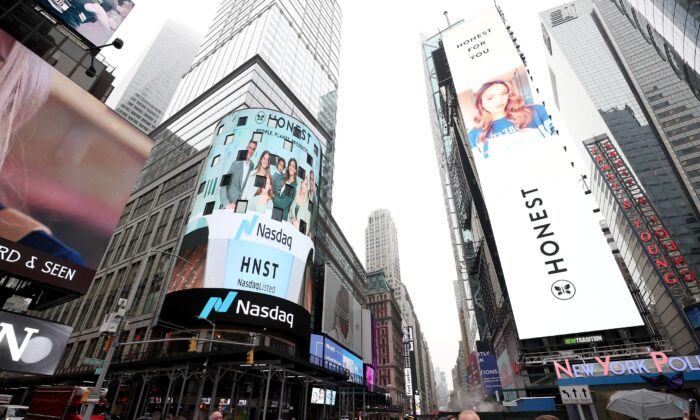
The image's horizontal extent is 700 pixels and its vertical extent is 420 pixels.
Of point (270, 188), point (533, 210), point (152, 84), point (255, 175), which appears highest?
point (152, 84)

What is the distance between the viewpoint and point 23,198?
1306cm

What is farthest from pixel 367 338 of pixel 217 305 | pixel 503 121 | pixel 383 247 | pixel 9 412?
pixel 383 247

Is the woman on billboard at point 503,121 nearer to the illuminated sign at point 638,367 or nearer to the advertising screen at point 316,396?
the illuminated sign at point 638,367

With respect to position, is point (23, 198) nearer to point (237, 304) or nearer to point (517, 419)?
point (237, 304)

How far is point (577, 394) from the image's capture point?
11.2 meters

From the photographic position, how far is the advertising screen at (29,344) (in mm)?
8695

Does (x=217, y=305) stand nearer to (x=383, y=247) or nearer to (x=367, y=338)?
(x=367, y=338)

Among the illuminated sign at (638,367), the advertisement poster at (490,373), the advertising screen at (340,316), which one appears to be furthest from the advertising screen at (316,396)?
the advertisement poster at (490,373)

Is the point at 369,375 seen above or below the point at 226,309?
below

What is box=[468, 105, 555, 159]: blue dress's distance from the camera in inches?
1580

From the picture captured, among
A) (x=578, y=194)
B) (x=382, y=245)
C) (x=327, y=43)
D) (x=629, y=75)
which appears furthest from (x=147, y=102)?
(x=629, y=75)

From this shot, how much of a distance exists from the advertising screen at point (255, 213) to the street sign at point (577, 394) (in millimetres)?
21700

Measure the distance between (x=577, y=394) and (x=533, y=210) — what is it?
87.1 feet

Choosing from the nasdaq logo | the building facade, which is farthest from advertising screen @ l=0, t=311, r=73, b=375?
the building facade
